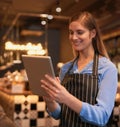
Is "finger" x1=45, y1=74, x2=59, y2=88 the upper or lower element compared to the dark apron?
upper

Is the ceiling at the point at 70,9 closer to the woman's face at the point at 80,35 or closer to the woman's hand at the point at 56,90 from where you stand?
the woman's face at the point at 80,35

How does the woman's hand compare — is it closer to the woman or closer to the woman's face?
the woman

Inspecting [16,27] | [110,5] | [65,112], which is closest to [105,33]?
[110,5]

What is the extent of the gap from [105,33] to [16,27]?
3.79 meters

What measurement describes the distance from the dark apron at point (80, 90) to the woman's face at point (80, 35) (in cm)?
9

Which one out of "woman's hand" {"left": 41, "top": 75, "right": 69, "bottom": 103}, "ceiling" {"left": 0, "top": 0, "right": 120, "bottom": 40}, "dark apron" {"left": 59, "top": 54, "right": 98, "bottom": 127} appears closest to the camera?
"woman's hand" {"left": 41, "top": 75, "right": 69, "bottom": 103}

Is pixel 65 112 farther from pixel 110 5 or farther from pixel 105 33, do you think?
pixel 105 33

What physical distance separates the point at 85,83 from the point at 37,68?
24 centimetres

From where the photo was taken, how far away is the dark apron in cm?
134

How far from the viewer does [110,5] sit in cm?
555

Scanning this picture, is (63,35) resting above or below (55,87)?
above

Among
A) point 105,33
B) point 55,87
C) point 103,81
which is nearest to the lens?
point 55,87

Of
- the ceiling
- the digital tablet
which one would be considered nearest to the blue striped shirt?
the digital tablet

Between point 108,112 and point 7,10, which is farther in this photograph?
point 7,10
